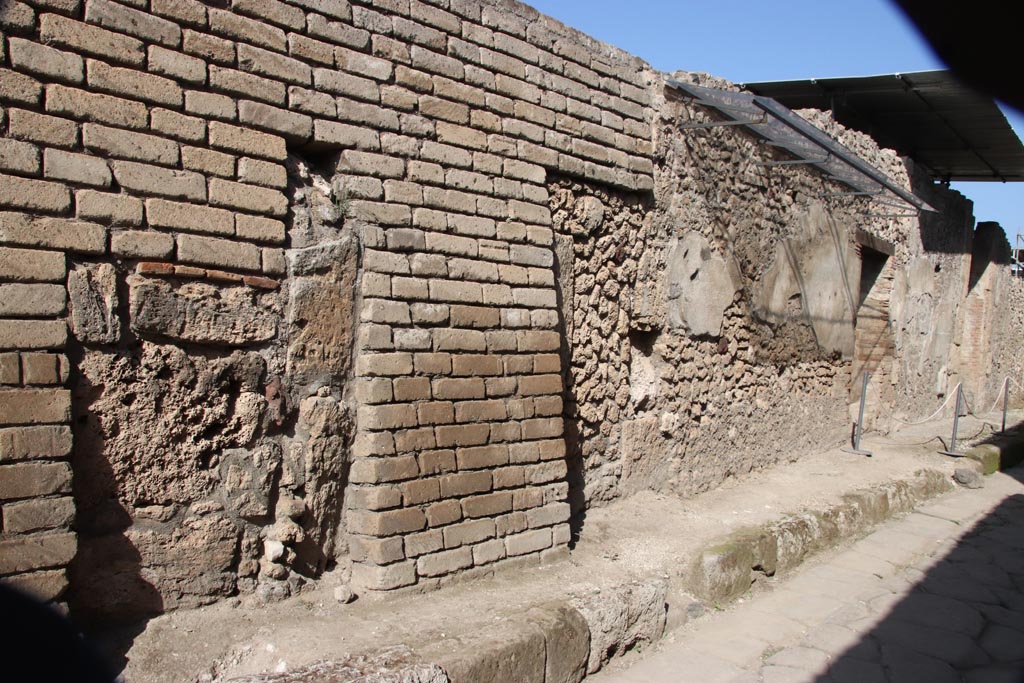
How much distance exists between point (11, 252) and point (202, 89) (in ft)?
2.71

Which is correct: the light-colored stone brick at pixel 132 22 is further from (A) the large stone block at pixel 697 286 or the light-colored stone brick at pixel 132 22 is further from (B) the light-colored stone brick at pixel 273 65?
(A) the large stone block at pixel 697 286

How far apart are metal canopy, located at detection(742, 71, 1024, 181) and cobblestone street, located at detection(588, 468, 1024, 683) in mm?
4433

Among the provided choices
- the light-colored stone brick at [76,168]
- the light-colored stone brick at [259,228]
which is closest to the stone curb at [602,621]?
the light-colored stone brick at [259,228]

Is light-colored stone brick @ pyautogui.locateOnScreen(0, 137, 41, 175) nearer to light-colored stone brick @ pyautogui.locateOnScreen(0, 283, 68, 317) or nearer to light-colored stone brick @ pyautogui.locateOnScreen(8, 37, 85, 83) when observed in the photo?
light-colored stone brick @ pyautogui.locateOnScreen(8, 37, 85, 83)

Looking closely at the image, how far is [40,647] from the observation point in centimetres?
214

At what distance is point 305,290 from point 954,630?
348 cm

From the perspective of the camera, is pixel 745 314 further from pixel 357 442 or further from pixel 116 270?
pixel 116 270

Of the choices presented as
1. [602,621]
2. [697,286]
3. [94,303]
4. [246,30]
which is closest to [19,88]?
[94,303]

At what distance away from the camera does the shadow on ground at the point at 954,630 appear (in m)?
3.34

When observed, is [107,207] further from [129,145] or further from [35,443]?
[35,443]

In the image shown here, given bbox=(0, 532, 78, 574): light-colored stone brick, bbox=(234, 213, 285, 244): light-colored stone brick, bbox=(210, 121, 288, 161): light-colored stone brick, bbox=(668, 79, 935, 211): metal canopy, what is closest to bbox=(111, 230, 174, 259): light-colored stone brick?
bbox=(234, 213, 285, 244): light-colored stone brick

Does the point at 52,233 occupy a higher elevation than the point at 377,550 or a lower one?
higher

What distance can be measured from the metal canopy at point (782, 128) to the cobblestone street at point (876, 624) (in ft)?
9.14

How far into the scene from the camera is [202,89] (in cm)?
262
